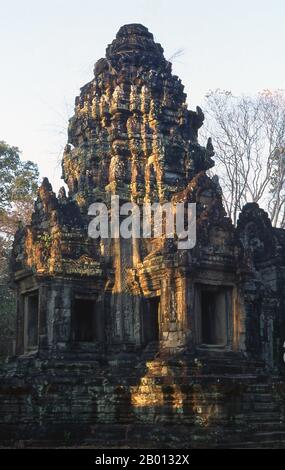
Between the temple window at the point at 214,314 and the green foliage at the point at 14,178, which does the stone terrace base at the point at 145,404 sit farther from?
the green foliage at the point at 14,178

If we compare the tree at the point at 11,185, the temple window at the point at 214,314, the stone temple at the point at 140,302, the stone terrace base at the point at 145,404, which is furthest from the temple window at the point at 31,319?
the tree at the point at 11,185

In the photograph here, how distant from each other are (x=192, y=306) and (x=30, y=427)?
3951 millimetres

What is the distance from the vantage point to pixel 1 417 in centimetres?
1340

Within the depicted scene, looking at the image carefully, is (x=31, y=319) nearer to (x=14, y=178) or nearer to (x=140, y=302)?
(x=140, y=302)

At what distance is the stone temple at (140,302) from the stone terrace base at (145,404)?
3 cm

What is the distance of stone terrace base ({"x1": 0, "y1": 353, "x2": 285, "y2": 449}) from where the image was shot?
39.8 ft

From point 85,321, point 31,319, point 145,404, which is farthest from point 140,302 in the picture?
point 31,319

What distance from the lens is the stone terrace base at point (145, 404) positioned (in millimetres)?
12141

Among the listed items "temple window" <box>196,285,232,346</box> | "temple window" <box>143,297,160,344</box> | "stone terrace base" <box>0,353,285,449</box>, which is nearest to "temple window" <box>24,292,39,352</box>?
"stone terrace base" <box>0,353,285,449</box>

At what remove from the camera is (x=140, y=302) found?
1452cm

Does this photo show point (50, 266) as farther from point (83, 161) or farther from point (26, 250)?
point (83, 161)

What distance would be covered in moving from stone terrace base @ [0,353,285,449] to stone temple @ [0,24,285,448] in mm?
27

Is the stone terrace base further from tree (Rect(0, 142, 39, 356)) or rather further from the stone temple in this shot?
tree (Rect(0, 142, 39, 356))

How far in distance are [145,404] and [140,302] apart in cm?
254
